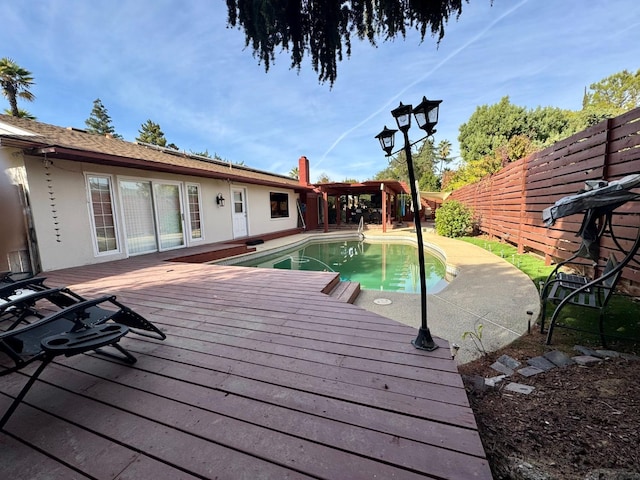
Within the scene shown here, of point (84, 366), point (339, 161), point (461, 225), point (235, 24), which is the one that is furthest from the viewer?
point (339, 161)

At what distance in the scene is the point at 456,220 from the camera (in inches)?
455

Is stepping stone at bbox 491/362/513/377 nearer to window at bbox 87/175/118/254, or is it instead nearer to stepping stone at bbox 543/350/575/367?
stepping stone at bbox 543/350/575/367

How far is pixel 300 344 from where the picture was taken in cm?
217

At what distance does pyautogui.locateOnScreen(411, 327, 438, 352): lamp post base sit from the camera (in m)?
2.02

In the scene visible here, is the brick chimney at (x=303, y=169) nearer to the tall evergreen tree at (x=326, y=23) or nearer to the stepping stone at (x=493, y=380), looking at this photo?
the tall evergreen tree at (x=326, y=23)

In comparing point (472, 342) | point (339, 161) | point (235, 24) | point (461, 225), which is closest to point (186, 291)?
point (235, 24)

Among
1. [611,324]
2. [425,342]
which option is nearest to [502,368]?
[425,342]

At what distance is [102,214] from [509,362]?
7750 millimetres

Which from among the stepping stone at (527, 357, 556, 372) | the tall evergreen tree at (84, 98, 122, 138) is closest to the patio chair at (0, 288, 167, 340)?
the stepping stone at (527, 357, 556, 372)

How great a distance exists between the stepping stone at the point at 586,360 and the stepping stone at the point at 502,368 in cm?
52

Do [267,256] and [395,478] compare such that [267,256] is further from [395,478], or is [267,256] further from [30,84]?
[30,84]

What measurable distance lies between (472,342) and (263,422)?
2.70m

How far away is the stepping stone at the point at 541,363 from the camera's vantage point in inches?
89.7

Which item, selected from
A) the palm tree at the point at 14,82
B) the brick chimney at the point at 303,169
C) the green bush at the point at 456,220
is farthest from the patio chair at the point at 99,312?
the palm tree at the point at 14,82
